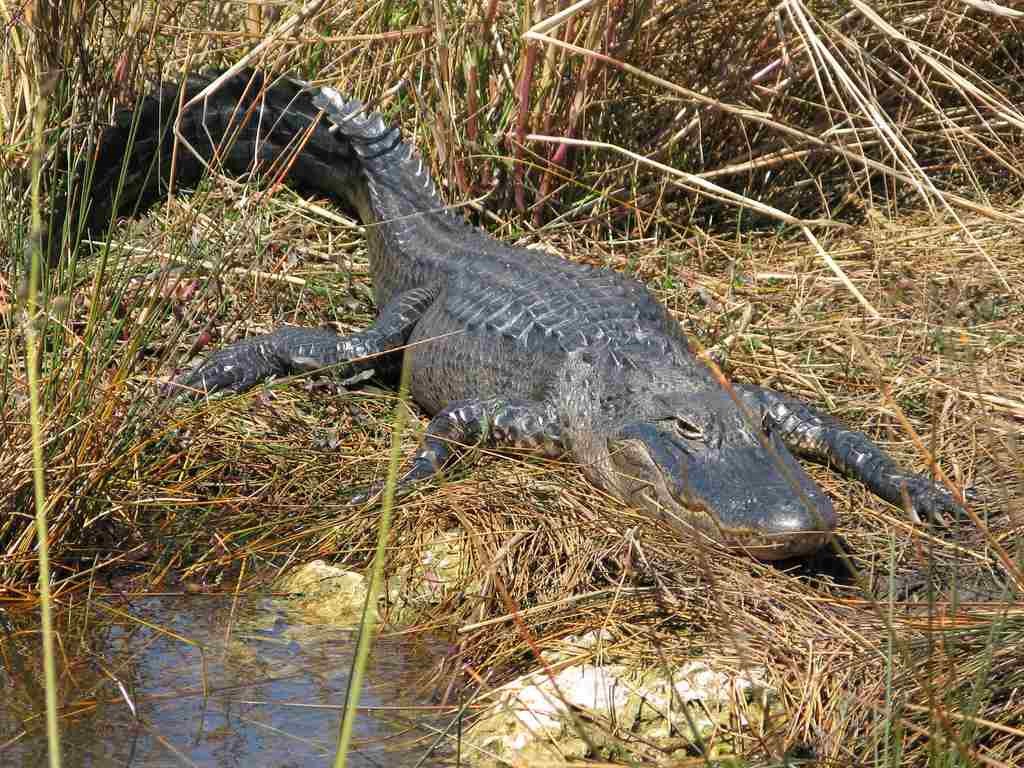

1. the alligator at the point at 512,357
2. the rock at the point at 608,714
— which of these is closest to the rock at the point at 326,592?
the alligator at the point at 512,357

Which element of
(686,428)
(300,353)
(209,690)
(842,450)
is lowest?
(300,353)

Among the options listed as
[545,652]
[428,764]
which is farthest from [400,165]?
[428,764]

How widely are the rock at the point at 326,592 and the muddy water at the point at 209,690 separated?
0.17 ft

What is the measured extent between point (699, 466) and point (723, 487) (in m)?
0.15

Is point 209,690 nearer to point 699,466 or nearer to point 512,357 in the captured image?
point 699,466

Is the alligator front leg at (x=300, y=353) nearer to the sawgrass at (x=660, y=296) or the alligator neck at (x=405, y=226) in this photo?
the sawgrass at (x=660, y=296)

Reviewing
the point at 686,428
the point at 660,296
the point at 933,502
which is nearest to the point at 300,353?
the point at 660,296

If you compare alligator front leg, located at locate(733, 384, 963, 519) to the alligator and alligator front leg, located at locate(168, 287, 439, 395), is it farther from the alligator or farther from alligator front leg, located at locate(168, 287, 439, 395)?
alligator front leg, located at locate(168, 287, 439, 395)

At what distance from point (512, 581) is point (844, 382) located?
172 centimetres

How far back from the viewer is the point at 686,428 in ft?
11.6

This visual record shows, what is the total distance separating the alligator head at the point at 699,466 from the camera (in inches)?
121

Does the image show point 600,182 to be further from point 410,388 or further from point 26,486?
point 26,486

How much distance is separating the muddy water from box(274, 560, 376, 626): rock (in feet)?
0.17

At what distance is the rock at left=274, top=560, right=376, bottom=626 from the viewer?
122 inches
